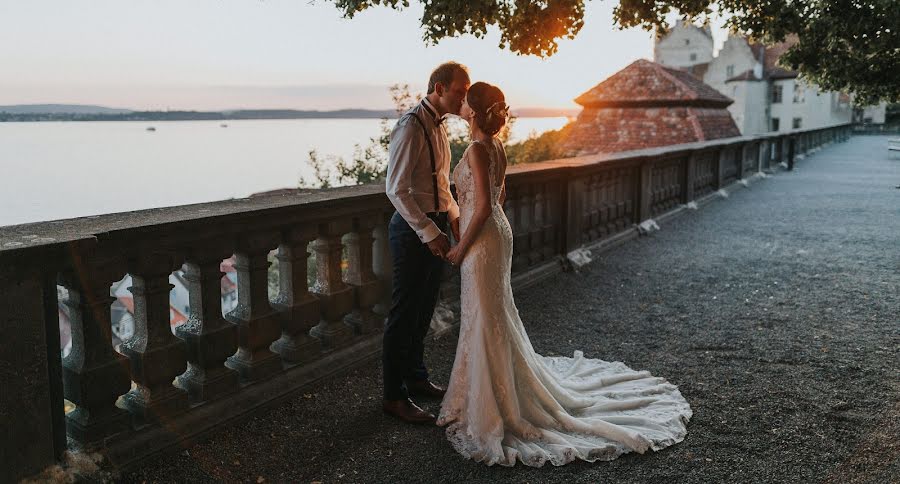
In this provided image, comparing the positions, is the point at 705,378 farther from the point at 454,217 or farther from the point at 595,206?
the point at 595,206

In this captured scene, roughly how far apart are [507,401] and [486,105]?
1.50 meters

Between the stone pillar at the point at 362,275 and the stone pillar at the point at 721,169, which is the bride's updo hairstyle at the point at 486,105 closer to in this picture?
the stone pillar at the point at 362,275

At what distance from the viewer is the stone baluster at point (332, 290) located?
4.54m

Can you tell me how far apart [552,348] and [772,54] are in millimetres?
76398

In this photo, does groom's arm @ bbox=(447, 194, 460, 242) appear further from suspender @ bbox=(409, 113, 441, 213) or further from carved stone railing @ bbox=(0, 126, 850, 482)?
carved stone railing @ bbox=(0, 126, 850, 482)

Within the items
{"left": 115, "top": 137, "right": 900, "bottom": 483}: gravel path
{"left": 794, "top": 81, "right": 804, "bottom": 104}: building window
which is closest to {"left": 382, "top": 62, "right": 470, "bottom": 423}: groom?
{"left": 115, "top": 137, "right": 900, "bottom": 483}: gravel path

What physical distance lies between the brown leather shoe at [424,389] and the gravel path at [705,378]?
0.35 ft

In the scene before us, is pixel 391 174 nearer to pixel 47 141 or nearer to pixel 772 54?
pixel 47 141

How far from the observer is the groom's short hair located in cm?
383

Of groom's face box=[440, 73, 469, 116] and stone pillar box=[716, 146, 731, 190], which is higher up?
groom's face box=[440, 73, 469, 116]

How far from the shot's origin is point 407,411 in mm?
4043

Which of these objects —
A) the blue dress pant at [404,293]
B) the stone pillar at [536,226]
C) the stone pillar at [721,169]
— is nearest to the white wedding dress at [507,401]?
the blue dress pant at [404,293]

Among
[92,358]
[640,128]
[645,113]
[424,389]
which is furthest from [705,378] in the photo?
[645,113]

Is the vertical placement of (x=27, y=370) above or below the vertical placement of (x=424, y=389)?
above
